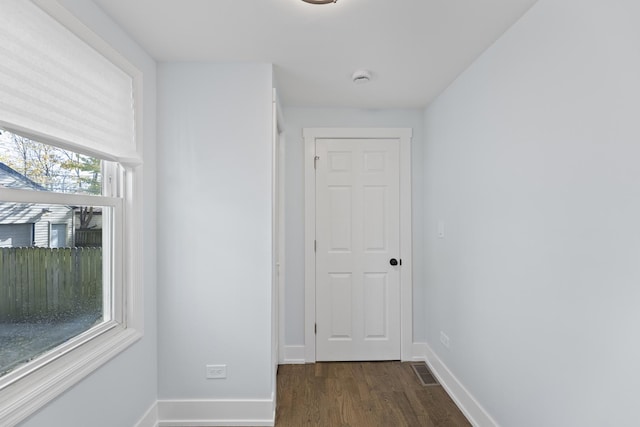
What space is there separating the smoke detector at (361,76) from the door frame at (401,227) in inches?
27.4

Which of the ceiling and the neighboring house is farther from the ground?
the ceiling

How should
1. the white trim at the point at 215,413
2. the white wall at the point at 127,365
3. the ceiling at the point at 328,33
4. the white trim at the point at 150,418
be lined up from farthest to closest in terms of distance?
the white trim at the point at 215,413 < the white trim at the point at 150,418 < the ceiling at the point at 328,33 < the white wall at the point at 127,365

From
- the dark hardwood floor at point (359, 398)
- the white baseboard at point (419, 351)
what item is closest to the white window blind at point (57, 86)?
the dark hardwood floor at point (359, 398)

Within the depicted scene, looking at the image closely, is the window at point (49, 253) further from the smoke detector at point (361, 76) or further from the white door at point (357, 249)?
the white door at point (357, 249)

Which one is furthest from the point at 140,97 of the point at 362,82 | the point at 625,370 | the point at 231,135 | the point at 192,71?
the point at 625,370

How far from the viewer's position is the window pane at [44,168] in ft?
4.21

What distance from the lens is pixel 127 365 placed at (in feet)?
6.31

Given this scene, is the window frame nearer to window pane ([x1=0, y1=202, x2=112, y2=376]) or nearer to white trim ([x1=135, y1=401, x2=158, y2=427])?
window pane ([x1=0, y1=202, x2=112, y2=376])

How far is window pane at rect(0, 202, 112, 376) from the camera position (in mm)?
1310

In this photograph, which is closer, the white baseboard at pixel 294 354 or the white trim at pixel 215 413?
the white trim at pixel 215 413

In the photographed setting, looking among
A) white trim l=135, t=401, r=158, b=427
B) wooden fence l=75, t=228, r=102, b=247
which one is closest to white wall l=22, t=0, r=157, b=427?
white trim l=135, t=401, r=158, b=427

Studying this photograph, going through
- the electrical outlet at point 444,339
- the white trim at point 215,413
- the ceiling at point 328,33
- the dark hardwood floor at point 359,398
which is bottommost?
the dark hardwood floor at point 359,398

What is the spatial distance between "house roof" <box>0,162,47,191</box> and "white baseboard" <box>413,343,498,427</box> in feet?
8.53

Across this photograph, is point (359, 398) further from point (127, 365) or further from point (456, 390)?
point (127, 365)
